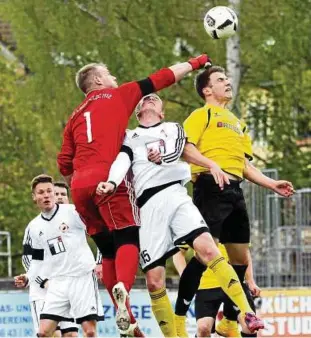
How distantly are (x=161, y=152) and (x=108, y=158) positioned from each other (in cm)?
56

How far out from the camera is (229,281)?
43.8 ft

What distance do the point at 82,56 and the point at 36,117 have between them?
2010 millimetres

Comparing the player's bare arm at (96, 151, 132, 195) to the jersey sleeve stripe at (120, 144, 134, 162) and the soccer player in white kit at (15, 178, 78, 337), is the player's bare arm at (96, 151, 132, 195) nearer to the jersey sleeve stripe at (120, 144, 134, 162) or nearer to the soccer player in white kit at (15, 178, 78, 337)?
the jersey sleeve stripe at (120, 144, 134, 162)

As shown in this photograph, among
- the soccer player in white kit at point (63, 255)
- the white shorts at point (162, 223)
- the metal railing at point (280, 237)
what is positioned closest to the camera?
the white shorts at point (162, 223)

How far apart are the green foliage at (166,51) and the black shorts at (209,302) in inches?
442

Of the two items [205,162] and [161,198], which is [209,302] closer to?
[161,198]

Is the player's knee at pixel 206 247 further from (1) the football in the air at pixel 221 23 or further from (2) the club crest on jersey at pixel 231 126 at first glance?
(1) the football in the air at pixel 221 23

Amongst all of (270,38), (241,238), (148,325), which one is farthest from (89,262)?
(270,38)

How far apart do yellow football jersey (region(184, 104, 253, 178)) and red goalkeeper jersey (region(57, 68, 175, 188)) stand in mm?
889

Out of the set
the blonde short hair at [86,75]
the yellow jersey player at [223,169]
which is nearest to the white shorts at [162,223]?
the yellow jersey player at [223,169]

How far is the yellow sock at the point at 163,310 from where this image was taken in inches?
540

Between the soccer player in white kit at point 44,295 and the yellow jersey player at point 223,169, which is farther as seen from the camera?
the soccer player in white kit at point 44,295

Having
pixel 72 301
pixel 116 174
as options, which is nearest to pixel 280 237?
pixel 72 301

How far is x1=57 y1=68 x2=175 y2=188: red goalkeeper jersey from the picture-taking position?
13.4 m
